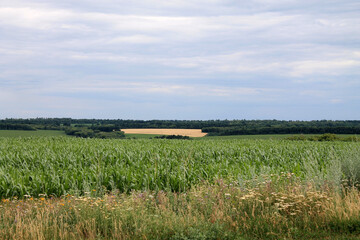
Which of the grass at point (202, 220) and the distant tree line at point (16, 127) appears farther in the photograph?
the distant tree line at point (16, 127)

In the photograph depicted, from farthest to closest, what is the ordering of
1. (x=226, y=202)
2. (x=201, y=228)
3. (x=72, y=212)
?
(x=226, y=202) → (x=72, y=212) → (x=201, y=228)

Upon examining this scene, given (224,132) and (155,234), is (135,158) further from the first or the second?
(224,132)

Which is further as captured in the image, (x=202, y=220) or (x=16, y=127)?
(x=16, y=127)

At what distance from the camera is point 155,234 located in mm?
6145

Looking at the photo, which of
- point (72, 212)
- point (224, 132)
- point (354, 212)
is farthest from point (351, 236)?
point (224, 132)

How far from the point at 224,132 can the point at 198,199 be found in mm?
47471

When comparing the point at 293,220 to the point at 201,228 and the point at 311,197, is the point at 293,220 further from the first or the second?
the point at 201,228

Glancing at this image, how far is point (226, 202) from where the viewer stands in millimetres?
7586

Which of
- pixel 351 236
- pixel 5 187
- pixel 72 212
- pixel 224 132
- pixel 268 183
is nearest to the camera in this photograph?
pixel 351 236

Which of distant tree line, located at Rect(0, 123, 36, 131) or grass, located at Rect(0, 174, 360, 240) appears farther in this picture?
distant tree line, located at Rect(0, 123, 36, 131)

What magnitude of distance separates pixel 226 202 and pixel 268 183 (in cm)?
143

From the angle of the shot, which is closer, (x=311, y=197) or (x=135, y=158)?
(x=311, y=197)

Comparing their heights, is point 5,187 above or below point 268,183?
below

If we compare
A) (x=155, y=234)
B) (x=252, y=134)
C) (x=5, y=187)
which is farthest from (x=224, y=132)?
(x=155, y=234)
